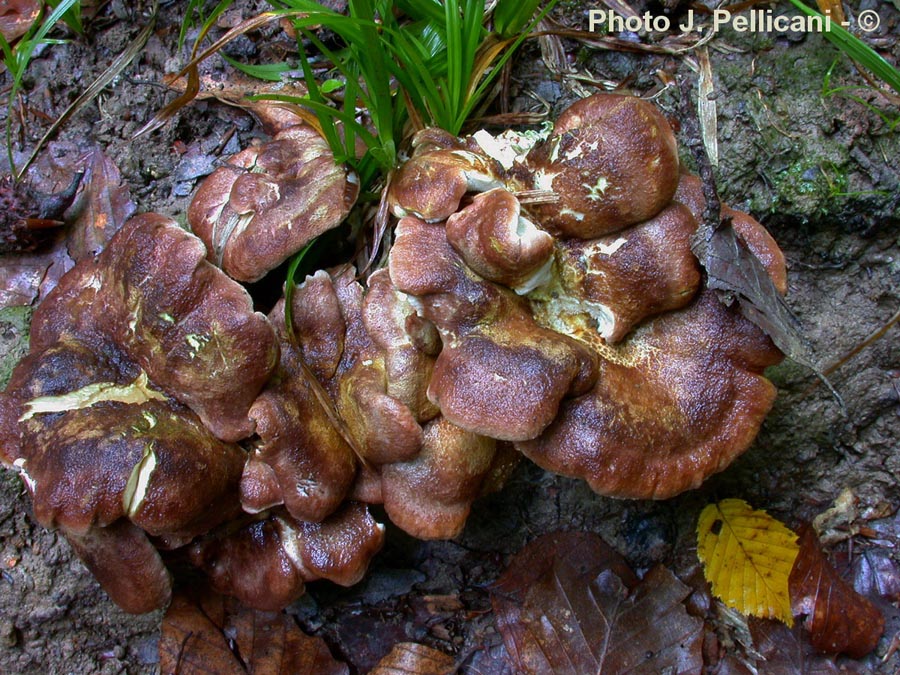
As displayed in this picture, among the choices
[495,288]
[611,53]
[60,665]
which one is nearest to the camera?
[495,288]

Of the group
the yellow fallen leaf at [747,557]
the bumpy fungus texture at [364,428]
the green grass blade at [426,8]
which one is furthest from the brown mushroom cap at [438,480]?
the green grass blade at [426,8]

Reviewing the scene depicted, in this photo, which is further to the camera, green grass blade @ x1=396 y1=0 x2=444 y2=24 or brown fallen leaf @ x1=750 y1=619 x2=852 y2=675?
brown fallen leaf @ x1=750 y1=619 x2=852 y2=675

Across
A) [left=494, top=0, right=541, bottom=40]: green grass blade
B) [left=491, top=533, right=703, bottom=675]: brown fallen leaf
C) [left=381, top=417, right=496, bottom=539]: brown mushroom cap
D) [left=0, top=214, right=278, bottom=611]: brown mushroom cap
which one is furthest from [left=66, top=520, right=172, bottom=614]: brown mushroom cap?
[left=494, top=0, right=541, bottom=40]: green grass blade

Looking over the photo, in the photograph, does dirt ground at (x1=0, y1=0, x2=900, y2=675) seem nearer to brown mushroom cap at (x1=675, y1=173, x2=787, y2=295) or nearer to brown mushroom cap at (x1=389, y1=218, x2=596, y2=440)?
brown mushroom cap at (x1=675, y1=173, x2=787, y2=295)

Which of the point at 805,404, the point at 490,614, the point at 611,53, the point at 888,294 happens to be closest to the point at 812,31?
the point at 611,53

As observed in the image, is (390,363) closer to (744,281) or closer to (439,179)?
(439,179)

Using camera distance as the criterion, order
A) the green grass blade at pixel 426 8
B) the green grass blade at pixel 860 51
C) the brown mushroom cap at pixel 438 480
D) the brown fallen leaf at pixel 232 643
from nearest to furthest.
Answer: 1. the brown mushroom cap at pixel 438 480
2. the green grass blade at pixel 860 51
3. the green grass blade at pixel 426 8
4. the brown fallen leaf at pixel 232 643

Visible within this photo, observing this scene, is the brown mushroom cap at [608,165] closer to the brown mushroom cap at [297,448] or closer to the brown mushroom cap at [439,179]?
the brown mushroom cap at [439,179]

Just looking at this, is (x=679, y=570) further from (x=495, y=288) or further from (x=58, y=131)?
(x=58, y=131)
